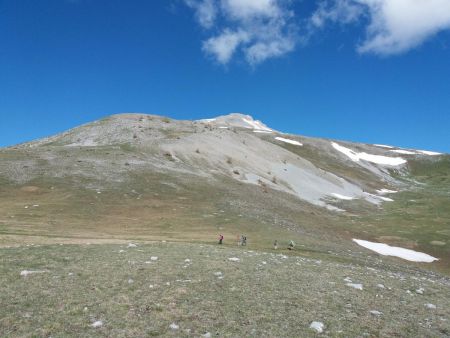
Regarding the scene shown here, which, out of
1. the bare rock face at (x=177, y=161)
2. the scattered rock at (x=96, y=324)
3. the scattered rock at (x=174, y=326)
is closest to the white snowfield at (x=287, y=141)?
the bare rock face at (x=177, y=161)

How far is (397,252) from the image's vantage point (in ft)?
181

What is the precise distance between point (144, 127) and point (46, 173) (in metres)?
44.6

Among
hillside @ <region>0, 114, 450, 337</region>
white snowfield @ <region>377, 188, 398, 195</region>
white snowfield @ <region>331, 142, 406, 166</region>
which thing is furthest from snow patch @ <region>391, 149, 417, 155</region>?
white snowfield @ <region>377, 188, 398, 195</region>

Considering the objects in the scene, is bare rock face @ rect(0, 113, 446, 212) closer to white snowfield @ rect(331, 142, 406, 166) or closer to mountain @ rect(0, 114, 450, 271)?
mountain @ rect(0, 114, 450, 271)

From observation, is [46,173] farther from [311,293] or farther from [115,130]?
[311,293]

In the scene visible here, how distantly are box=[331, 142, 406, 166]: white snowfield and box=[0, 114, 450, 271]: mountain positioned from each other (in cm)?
3856

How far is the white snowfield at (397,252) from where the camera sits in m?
53.7

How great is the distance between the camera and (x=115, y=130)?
103m

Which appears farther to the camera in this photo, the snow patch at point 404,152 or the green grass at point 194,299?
the snow patch at point 404,152

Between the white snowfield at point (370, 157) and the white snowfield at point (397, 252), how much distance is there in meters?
105

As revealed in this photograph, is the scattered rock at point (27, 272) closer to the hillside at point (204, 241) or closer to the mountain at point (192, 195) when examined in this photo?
the hillside at point (204, 241)

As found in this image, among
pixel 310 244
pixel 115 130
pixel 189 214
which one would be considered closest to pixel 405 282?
pixel 310 244

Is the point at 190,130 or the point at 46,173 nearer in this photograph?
the point at 46,173

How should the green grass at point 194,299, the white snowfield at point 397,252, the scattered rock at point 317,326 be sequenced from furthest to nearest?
the white snowfield at point 397,252 → the scattered rock at point 317,326 → the green grass at point 194,299
